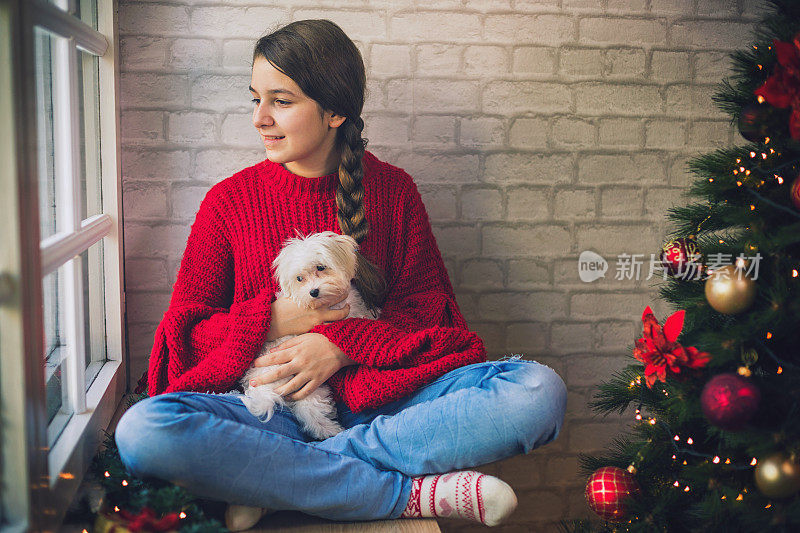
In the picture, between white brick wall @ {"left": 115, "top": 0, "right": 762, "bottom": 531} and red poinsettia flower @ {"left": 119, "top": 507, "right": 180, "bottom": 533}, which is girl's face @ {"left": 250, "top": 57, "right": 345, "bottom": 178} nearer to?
white brick wall @ {"left": 115, "top": 0, "right": 762, "bottom": 531}

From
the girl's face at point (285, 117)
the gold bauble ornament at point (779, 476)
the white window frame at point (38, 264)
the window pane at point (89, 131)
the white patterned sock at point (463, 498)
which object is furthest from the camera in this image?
the window pane at point (89, 131)

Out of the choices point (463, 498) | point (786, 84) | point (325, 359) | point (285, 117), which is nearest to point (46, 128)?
point (285, 117)

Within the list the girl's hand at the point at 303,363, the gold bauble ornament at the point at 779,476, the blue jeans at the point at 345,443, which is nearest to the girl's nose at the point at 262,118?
the girl's hand at the point at 303,363

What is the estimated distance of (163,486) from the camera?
4.31 ft

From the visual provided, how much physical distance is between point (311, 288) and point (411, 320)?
313mm

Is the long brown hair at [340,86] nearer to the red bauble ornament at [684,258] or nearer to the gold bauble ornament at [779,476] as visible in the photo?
the red bauble ornament at [684,258]

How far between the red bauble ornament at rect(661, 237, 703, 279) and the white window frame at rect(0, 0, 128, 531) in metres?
1.20

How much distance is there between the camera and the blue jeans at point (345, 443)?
1295mm

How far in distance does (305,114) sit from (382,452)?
797mm

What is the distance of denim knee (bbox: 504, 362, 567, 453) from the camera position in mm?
1431

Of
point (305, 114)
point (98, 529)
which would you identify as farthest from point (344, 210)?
point (98, 529)

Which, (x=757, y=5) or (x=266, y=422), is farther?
(x=757, y=5)

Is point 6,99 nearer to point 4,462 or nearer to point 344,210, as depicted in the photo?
point 4,462

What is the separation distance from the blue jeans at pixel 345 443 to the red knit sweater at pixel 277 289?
0.07 m
